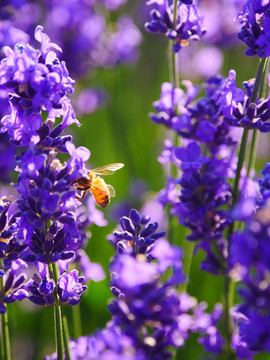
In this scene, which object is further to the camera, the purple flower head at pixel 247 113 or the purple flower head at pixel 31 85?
the purple flower head at pixel 247 113

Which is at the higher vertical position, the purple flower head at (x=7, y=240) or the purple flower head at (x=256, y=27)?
the purple flower head at (x=256, y=27)

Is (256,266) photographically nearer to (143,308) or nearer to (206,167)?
(143,308)

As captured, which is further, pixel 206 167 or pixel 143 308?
pixel 206 167

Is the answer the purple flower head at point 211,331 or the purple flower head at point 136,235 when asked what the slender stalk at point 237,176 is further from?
the purple flower head at point 136,235

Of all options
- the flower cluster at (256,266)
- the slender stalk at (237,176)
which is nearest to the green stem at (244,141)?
the slender stalk at (237,176)

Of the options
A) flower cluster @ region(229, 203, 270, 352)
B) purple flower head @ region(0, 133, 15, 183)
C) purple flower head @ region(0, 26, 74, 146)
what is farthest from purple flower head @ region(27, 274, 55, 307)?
purple flower head @ region(0, 133, 15, 183)

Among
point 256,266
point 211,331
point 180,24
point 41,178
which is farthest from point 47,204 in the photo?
point 180,24
